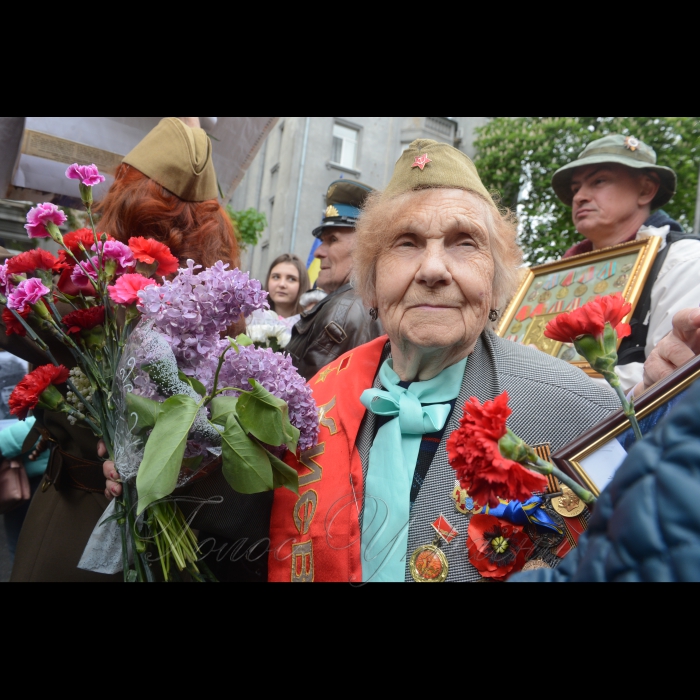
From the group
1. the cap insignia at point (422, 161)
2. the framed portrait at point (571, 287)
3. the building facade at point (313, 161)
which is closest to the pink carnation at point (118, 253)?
the cap insignia at point (422, 161)

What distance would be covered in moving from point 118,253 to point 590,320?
1.04 m

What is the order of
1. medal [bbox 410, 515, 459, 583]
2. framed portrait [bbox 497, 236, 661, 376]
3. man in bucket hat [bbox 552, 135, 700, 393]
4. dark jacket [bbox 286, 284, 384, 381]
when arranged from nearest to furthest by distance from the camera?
medal [bbox 410, 515, 459, 583] < framed portrait [bbox 497, 236, 661, 376] < man in bucket hat [bbox 552, 135, 700, 393] < dark jacket [bbox 286, 284, 384, 381]

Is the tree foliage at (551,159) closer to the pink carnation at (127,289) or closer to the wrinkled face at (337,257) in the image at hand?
the wrinkled face at (337,257)

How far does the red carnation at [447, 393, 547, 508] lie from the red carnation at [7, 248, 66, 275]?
3.44 ft

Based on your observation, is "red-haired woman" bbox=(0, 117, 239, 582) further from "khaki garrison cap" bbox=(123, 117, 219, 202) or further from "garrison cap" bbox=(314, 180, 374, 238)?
"garrison cap" bbox=(314, 180, 374, 238)

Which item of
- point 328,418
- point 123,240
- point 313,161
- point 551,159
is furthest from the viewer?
point 313,161

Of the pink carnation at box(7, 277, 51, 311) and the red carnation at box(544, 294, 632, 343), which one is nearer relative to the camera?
the red carnation at box(544, 294, 632, 343)

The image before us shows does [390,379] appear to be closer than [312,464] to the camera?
No

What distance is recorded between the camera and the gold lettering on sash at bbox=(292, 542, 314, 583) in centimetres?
144

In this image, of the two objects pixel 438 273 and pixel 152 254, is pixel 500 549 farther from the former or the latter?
pixel 152 254

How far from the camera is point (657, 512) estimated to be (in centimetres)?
47

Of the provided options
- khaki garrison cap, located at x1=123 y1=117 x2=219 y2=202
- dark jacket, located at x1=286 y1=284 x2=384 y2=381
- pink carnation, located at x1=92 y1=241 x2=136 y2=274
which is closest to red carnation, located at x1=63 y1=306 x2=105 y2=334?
pink carnation, located at x1=92 y1=241 x2=136 y2=274

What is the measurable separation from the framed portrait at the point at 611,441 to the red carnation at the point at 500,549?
12.8 inches

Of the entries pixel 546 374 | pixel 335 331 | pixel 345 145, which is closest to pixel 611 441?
pixel 546 374
